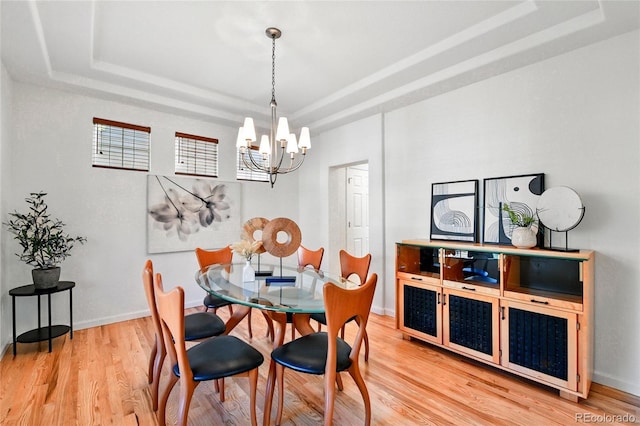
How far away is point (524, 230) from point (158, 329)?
2.84 m

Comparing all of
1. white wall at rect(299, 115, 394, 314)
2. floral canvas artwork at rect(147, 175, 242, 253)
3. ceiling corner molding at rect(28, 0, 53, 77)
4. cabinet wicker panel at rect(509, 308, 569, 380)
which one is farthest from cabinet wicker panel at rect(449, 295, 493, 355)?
ceiling corner molding at rect(28, 0, 53, 77)

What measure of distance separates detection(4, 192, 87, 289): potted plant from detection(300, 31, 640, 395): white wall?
12.5ft

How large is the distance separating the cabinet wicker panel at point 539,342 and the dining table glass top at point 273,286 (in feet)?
4.32

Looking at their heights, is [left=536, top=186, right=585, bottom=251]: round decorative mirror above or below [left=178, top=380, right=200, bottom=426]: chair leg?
above

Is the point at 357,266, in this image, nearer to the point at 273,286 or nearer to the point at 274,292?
the point at 273,286

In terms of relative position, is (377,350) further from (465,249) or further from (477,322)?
(465,249)

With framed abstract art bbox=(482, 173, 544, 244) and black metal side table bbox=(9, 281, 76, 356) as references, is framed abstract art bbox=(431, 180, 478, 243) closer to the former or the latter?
framed abstract art bbox=(482, 173, 544, 244)

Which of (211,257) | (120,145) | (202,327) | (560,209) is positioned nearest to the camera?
(202,327)

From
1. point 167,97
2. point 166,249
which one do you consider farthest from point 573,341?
point 167,97

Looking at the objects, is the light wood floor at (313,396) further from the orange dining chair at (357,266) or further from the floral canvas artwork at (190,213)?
the floral canvas artwork at (190,213)

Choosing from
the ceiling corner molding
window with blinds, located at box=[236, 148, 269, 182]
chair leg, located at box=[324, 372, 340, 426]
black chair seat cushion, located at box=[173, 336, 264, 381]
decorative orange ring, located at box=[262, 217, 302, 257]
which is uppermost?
the ceiling corner molding

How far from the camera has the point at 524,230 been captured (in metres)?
2.54

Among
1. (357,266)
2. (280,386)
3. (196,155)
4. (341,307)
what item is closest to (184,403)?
(280,386)

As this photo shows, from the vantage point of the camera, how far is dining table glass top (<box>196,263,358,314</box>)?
186 cm
